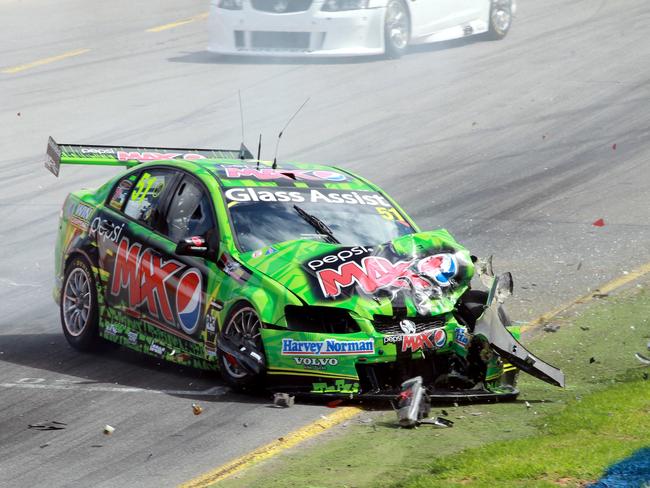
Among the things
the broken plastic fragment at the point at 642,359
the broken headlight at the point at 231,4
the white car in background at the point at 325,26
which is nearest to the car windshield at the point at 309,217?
the broken plastic fragment at the point at 642,359

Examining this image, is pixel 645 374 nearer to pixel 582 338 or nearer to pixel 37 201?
pixel 582 338

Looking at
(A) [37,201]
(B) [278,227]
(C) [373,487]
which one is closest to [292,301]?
(B) [278,227]

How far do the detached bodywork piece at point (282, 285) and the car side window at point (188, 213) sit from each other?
11mm

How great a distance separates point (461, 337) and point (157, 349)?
7.69 ft

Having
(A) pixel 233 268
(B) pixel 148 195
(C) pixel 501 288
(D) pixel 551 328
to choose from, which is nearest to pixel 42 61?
(B) pixel 148 195

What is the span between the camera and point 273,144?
59.2 feet

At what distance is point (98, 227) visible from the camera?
10.4 meters

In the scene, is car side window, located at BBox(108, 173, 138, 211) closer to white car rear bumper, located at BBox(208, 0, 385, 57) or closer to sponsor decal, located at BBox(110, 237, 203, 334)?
sponsor decal, located at BBox(110, 237, 203, 334)

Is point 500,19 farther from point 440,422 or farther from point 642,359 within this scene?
point 440,422

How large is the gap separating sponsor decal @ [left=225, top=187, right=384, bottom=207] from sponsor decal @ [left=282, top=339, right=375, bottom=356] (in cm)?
149

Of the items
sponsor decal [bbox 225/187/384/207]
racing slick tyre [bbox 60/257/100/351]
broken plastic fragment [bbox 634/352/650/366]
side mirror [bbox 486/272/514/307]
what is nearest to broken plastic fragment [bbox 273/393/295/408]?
side mirror [bbox 486/272/514/307]

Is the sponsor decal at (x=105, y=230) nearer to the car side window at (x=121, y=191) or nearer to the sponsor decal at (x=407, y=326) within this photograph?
the car side window at (x=121, y=191)

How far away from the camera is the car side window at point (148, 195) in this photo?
9.99 metres

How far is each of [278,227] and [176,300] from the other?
0.88 m
